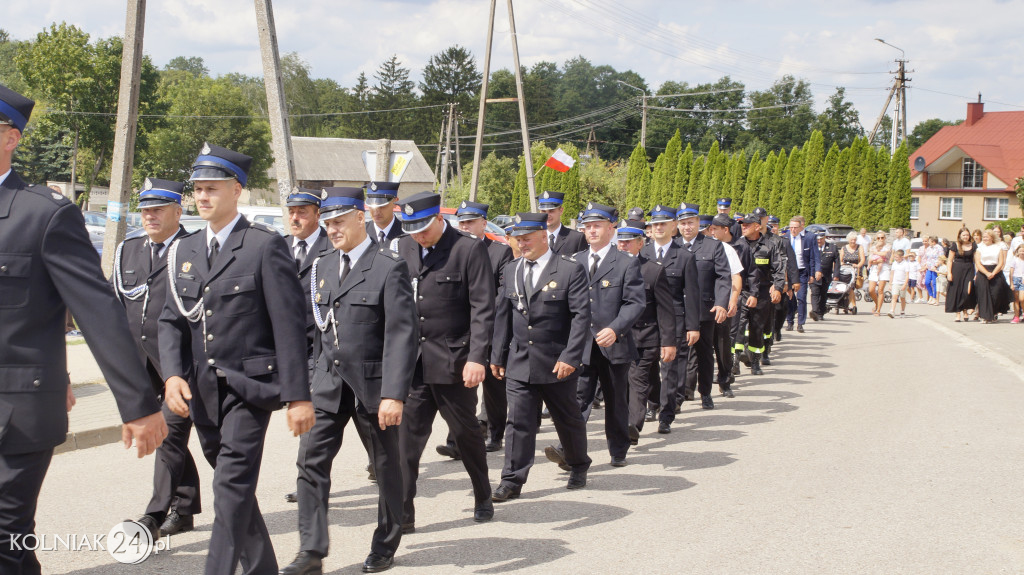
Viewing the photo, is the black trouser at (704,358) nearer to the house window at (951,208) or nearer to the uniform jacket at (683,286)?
the uniform jacket at (683,286)

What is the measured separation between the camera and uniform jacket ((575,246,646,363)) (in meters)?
7.79

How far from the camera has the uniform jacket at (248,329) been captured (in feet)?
14.0

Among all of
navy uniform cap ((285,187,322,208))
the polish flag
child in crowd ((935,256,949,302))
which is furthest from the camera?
child in crowd ((935,256,949,302))

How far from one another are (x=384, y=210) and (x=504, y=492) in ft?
7.36

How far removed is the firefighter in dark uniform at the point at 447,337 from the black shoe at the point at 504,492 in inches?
14.5

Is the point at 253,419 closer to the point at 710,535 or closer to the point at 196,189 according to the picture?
the point at 196,189

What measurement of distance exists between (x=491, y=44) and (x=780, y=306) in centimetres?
1502

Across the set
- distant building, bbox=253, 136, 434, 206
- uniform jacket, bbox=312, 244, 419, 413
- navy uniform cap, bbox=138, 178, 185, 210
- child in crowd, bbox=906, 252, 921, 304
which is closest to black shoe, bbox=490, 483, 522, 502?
uniform jacket, bbox=312, 244, 419, 413

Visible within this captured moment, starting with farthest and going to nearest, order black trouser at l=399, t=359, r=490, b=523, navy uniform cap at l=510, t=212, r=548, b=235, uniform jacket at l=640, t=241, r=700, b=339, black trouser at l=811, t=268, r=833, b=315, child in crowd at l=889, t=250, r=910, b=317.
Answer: child in crowd at l=889, t=250, r=910, b=317
black trouser at l=811, t=268, r=833, b=315
uniform jacket at l=640, t=241, r=700, b=339
navy uniform cap at l=510, t=212, r=548, b=235
black trouser at l=399, t=359, r=490, b=523

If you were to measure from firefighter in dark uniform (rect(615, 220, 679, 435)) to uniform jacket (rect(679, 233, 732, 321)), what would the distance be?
1414mm

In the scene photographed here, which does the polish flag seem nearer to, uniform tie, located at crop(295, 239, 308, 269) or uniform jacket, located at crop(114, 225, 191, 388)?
uniform tie, located at crop(295, 239, 308, 269)

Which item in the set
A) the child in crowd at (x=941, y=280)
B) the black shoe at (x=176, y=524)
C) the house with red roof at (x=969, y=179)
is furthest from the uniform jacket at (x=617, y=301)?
the house with red roof at (x=969, y=179)

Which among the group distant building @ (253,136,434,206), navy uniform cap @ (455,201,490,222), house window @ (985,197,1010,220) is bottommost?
navy uniform cap @ (455,201,490,222)

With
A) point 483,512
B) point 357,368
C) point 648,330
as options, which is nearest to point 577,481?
point 483,512
